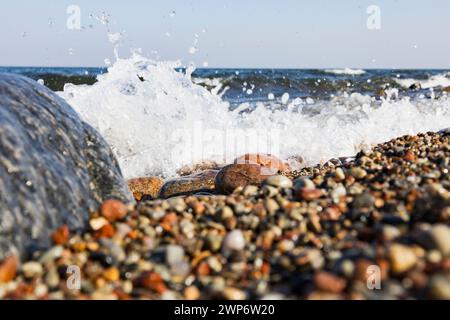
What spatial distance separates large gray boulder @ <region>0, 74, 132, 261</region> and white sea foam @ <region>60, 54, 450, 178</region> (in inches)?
130

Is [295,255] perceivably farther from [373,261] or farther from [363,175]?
[363,175]

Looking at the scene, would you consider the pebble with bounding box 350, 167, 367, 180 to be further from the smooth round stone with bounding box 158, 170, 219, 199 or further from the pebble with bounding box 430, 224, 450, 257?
the smooth round stone with bounding box 158, 170, 219, 199

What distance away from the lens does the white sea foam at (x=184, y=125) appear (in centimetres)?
675

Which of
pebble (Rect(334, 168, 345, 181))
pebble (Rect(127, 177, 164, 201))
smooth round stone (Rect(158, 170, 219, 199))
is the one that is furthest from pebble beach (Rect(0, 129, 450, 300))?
pebble (Rect(127, 177, 164, 201))

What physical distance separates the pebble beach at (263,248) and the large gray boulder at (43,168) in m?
0.09

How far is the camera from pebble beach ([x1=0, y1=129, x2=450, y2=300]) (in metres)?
1.47

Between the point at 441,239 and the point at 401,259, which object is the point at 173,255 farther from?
the point at 441,239

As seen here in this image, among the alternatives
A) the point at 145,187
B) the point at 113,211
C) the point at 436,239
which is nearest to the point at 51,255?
the point at 113,211

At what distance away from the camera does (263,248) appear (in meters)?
1.86

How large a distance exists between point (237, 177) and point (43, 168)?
2.49m

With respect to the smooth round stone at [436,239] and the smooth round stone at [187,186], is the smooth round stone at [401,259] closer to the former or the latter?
the smooth round stone at [436,239]

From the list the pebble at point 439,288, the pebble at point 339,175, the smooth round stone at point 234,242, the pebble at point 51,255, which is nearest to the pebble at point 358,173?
the pebble at point 339,175

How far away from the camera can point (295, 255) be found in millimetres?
1728

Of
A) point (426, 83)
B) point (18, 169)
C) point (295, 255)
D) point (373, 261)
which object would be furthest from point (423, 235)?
point (426, 83)
